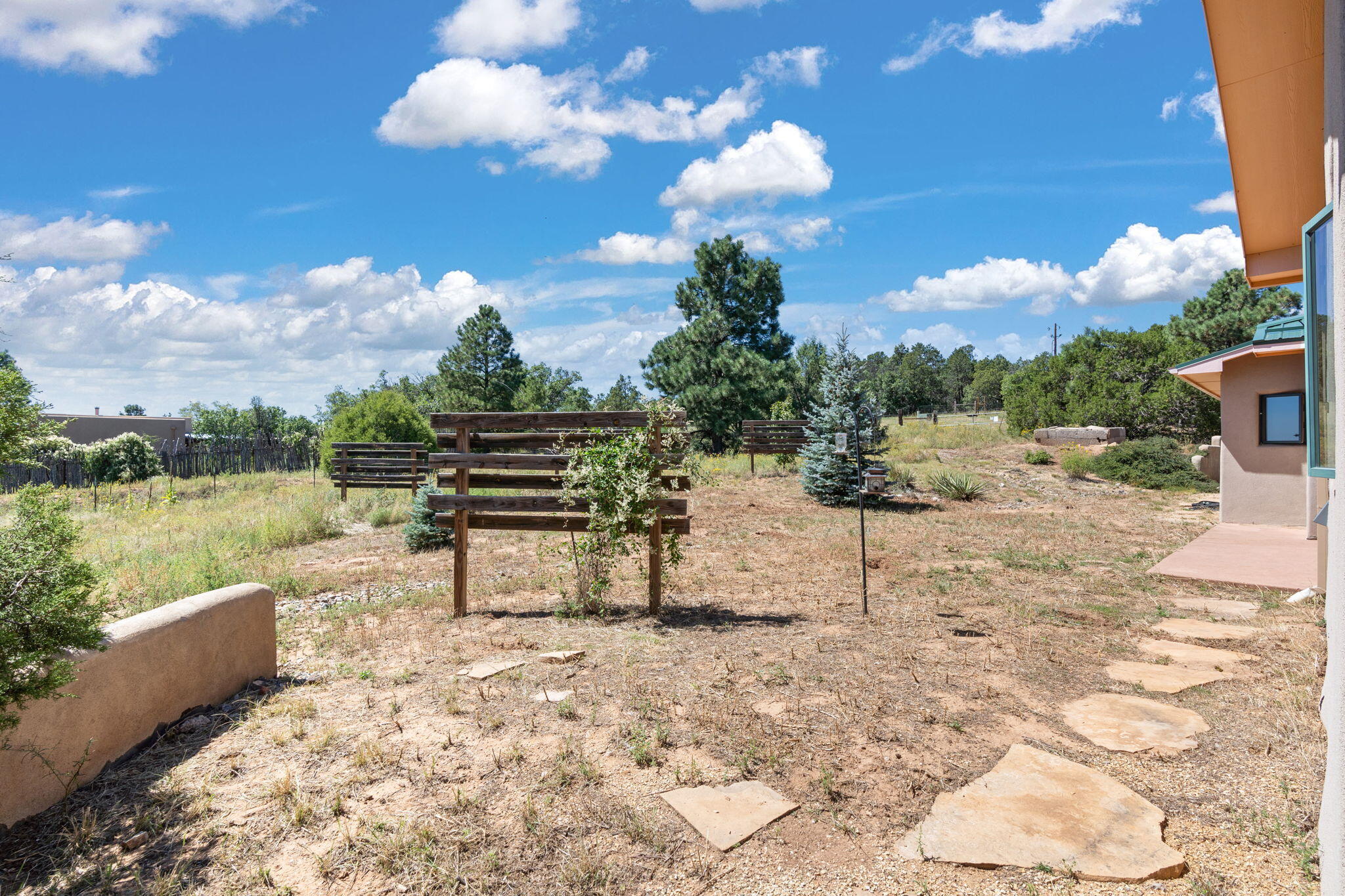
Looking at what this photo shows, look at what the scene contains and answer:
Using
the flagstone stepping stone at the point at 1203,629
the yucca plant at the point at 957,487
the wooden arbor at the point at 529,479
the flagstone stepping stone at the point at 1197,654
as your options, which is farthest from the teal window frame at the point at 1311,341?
the yucca plant at the point at 957,487

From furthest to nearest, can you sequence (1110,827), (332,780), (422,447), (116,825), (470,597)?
(422,447) < (470,597) < (332,780) < (116,825) < (1110,827)

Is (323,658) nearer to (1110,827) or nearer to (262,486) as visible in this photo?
(1110,827)

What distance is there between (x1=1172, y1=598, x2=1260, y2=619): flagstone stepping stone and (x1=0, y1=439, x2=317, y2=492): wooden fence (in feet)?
82.4

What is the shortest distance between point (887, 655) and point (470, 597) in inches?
170

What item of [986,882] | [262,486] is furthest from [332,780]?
[262,486]

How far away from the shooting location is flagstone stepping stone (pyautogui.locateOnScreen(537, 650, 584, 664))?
521 cm

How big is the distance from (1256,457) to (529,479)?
1109 cm

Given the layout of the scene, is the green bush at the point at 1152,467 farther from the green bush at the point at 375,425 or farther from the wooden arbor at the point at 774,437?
the green bush at the point at 375,425

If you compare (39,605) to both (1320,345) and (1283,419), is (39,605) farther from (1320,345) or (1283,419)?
(1283,419)

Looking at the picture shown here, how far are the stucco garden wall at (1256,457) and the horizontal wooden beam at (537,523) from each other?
950 cm

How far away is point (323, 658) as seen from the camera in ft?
18.7

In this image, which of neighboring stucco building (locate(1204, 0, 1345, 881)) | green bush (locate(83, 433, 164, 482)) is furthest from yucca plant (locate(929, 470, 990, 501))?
green bush (locate(83, 433, 164, 482))

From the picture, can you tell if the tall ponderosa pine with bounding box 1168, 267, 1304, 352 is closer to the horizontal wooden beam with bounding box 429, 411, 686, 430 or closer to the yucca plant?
the yucca plant

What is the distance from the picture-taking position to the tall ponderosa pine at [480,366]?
30.8 m
